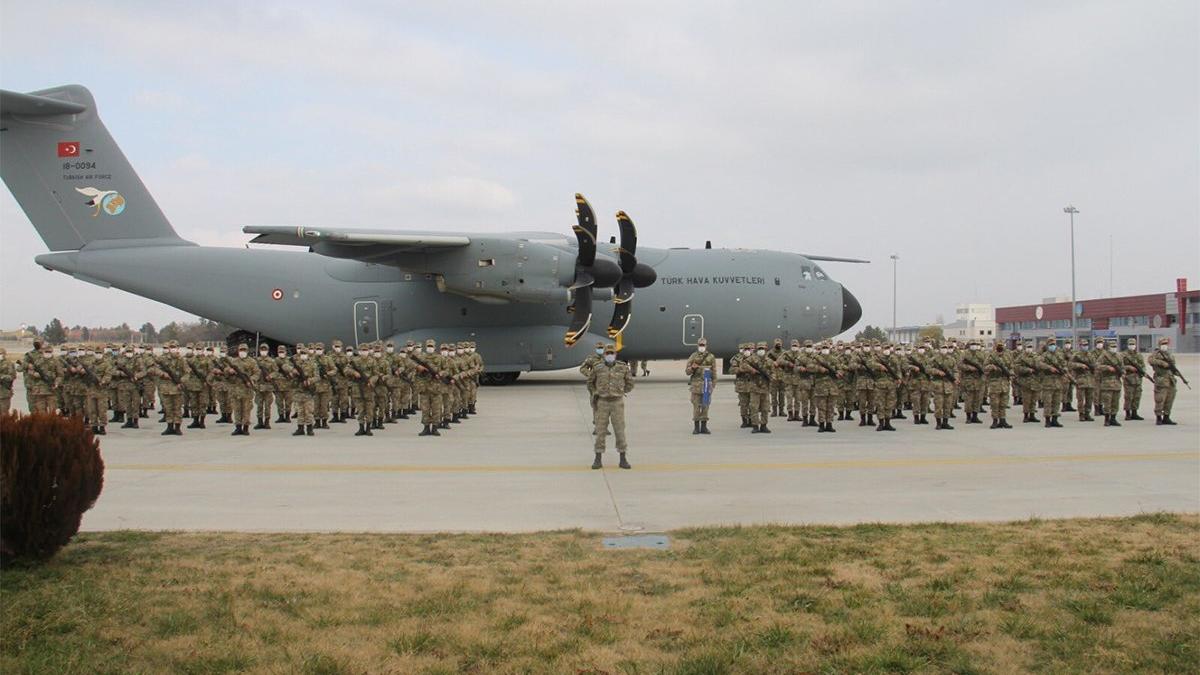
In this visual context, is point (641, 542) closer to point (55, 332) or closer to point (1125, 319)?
point (55, 332)

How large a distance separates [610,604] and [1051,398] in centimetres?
1373

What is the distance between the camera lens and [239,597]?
6.05m

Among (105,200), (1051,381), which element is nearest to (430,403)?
(1051,381)

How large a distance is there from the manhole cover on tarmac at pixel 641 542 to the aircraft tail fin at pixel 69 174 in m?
22.2

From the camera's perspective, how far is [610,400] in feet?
40.3

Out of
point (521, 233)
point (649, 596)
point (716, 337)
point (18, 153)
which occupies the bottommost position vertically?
point (649, 596)

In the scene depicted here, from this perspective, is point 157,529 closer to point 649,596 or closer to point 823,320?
point 649,596

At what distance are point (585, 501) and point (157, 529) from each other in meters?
4.03

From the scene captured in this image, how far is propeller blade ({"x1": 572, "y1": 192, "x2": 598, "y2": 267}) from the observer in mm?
21750

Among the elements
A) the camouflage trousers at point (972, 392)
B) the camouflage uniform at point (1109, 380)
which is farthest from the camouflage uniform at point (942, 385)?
the camouflage uniform at point (1109, 380)

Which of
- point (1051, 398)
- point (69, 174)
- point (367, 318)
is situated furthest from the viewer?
point (367, 318)

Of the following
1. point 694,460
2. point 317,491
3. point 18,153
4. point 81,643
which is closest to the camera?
point 81,643

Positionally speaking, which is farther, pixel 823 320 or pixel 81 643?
pixel 823 320

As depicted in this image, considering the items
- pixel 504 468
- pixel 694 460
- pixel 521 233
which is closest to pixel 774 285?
pixel 521 233
